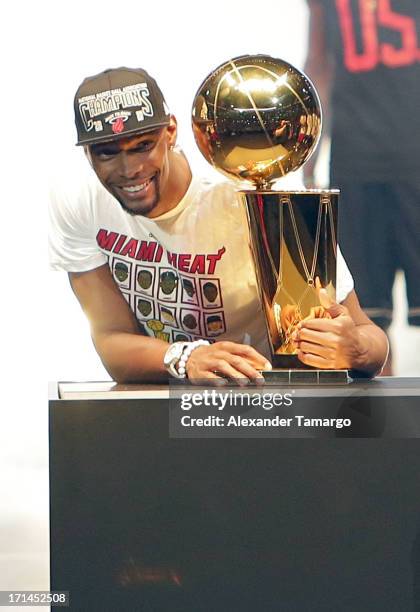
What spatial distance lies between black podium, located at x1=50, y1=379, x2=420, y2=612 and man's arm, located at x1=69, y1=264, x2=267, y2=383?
0.12 metres

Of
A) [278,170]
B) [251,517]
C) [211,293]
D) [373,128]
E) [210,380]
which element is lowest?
[251,517]

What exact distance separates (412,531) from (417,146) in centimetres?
166

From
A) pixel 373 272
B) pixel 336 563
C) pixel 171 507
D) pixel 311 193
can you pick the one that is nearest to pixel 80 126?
pixel 311 193

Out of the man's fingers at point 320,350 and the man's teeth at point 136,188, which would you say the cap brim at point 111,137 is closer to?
the man's teeth at point 136,188

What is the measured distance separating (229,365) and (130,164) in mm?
382

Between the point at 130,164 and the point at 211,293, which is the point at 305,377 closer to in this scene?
the point at 211,293

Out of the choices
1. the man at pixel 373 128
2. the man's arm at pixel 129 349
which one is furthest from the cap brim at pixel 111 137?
the man at pixel 373 128

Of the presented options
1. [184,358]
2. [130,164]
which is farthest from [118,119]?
[184,358]

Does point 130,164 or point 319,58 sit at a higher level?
point 319,58

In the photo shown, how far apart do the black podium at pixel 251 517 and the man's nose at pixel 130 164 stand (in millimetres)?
451

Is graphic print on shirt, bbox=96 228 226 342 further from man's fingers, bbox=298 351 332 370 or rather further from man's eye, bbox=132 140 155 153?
man's fingers, bbox=298 351 332 370

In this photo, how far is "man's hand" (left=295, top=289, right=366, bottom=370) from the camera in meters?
1.43

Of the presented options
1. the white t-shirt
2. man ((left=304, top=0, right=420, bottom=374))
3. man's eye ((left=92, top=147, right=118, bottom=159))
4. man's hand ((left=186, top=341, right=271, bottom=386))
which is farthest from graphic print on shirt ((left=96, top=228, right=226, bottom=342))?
man ((left=304, top=0, right=420, bottom=374))

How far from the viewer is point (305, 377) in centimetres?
142
